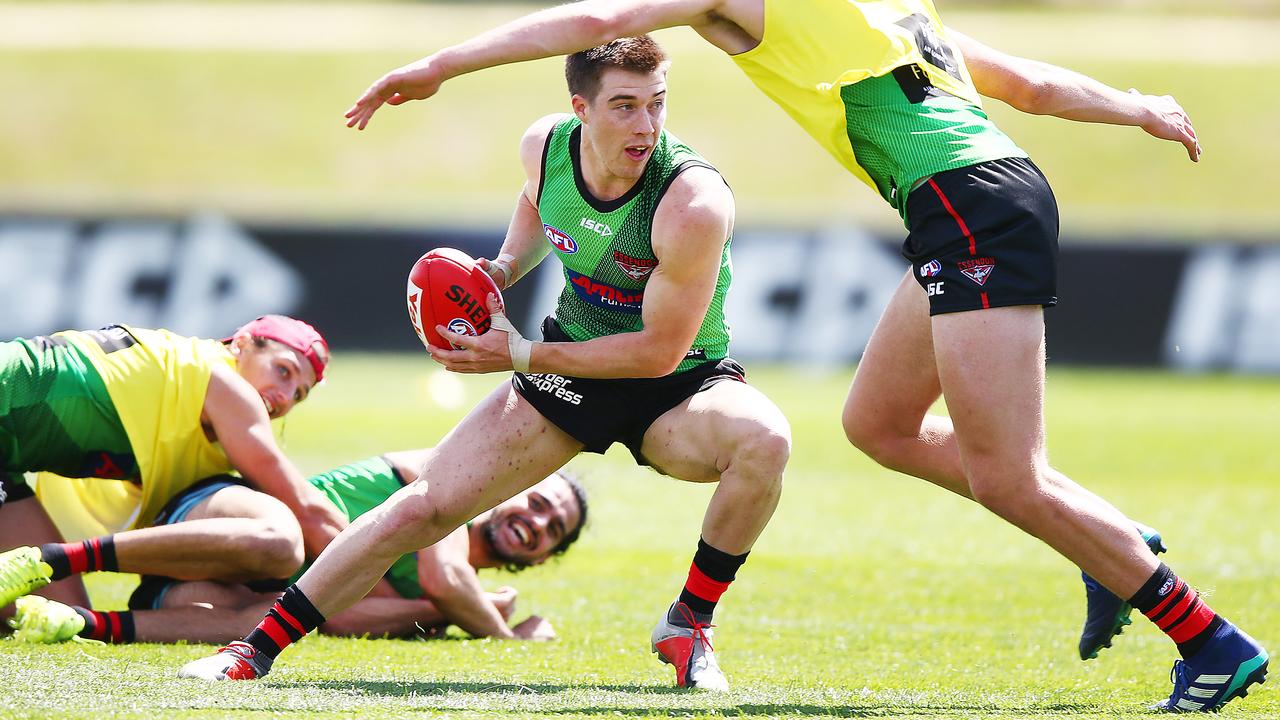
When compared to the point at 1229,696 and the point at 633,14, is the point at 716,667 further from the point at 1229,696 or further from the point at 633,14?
the point at 633,14

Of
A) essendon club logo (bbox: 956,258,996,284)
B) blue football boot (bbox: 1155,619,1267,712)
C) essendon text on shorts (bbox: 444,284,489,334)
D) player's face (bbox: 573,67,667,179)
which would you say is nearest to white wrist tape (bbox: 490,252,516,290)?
essendon text on shorts (bbox: 444,284,489,334)

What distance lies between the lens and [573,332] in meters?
4.66

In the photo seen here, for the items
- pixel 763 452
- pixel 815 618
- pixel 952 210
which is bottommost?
pixel 815 618

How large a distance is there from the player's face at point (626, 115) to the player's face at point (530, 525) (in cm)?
174

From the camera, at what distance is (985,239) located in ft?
13.1

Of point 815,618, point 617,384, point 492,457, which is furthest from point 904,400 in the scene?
point 815,618

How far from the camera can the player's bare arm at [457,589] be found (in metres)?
5.15

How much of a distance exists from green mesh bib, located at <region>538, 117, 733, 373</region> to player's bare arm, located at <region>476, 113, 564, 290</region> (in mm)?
49

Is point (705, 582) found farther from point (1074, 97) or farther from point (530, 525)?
point (1074, 97)

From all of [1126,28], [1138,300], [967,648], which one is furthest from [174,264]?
[1126,28]

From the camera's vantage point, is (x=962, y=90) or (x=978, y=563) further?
(x=978, y=563)

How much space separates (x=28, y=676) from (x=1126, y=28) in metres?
30.4

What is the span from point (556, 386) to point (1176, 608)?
6.14 ft

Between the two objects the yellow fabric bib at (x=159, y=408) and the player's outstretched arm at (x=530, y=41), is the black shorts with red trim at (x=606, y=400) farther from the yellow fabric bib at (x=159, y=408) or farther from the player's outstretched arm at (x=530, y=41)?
the yellow fabric bib at (x=159, y=408)
